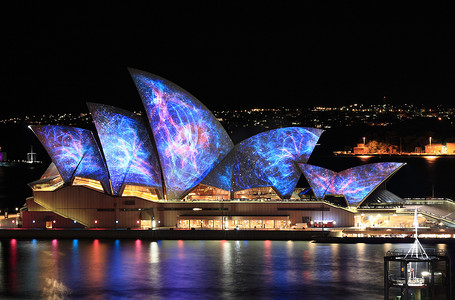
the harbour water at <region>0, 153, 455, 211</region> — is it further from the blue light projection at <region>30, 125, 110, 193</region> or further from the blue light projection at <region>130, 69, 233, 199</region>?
the blue light projection at <region>130, 69, 233, 199</region>

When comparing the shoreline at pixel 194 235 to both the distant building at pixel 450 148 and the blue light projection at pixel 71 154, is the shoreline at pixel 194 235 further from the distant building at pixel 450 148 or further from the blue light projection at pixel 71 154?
the distant building at pixel 450 148

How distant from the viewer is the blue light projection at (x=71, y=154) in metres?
51.7

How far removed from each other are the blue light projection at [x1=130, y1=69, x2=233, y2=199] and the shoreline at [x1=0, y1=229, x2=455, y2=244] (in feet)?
9.50

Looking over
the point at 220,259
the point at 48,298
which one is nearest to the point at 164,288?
the point at 48,298

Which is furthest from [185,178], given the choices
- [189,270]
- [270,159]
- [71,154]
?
[189,270]

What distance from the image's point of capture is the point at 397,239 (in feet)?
161

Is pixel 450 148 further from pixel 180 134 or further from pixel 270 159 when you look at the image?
pixel 180 134

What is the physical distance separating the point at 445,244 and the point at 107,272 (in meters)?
21.0

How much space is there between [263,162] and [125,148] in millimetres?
9100

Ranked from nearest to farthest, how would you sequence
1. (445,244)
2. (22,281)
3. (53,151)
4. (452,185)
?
1. (22,281)
2. (445,244)
3. (53,151)
4. (452,185)

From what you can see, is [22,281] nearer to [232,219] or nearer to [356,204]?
[232,219]

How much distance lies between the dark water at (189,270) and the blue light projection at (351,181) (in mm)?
5151

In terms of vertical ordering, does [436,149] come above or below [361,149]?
below

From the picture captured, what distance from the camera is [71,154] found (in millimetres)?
51750
